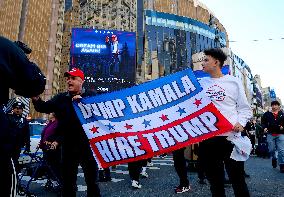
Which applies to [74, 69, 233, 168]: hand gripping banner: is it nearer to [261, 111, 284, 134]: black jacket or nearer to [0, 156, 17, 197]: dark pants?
[0, 156, 17, 197]: dark pants

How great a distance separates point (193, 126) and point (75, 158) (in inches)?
55.3

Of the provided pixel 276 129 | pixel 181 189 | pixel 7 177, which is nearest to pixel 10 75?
pixel 7 177

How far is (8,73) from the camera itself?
1.60m

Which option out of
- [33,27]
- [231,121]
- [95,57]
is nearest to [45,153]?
[231,121]

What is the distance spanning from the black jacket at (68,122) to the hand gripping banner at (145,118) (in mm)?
69

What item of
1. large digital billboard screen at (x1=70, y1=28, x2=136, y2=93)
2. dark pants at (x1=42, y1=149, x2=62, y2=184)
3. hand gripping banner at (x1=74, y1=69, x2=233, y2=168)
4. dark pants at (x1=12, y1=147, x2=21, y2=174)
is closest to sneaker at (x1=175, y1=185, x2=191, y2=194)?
hand gripping banner at (x1=74, y1=69, x2=233, y2=168)

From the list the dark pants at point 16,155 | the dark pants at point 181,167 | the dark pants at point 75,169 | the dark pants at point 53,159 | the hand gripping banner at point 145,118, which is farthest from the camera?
the dark pants at point 53,159

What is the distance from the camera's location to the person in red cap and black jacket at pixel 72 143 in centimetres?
357

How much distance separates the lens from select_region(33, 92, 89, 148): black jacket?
3.65m

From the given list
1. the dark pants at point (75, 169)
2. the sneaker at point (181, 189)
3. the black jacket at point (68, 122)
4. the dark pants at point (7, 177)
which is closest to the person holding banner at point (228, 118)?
the dark pants at point (75, 169)

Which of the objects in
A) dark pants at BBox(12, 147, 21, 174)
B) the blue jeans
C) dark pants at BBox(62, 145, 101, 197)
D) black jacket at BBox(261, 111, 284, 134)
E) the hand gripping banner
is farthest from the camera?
black jacket at BBox(261, 111, 284, 134)

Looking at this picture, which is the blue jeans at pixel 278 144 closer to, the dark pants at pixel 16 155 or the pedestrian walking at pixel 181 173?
the pedestrian walking at pixel 181 173

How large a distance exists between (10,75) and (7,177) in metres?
0.54

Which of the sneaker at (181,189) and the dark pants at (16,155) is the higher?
the dark pants at (16,155)
